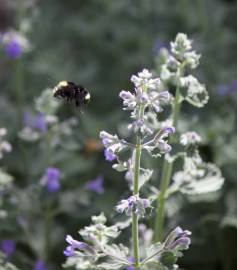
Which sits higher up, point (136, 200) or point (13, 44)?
point (13, 44)

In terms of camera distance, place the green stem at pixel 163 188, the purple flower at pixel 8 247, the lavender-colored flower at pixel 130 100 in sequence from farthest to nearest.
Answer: the purple flower at pixel 8 247
the green stem at pixel 163 188
the lavender-colored flower at pixel 130 100

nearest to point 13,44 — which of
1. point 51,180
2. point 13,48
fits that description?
point 13,48

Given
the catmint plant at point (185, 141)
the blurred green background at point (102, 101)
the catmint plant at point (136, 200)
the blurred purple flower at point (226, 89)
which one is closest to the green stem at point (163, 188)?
the catmint plant at point (185, 141)

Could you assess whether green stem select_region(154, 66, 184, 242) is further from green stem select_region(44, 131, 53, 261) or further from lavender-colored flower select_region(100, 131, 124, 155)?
green stem select_region(44, 131, 53, 261)

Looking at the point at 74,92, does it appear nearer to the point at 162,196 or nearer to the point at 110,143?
the point at 110,143

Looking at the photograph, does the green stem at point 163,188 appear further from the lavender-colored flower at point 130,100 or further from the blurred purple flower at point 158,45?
the blurred purple flower at point 158,45

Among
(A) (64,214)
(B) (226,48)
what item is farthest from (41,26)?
(A) (64,214)
